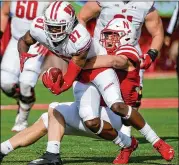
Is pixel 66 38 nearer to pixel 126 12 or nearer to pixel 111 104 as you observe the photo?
pixel 111 104

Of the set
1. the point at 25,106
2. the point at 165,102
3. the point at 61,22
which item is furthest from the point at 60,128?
the point at 165,102

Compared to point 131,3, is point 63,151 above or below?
below

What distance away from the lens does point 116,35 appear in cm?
750

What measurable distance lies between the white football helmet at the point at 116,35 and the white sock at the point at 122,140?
34.4 inches

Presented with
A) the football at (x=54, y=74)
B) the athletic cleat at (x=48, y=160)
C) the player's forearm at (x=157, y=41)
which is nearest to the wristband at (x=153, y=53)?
the player's forearm at (x=157, y=41)

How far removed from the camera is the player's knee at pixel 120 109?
264 inches

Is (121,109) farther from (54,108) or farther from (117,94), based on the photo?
(54,108)

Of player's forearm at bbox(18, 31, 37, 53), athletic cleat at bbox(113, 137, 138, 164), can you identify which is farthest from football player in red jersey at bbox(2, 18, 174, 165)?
player's forearm at bbox(18, 31, 37, 53)

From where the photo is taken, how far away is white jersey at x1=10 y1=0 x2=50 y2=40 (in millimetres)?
10078

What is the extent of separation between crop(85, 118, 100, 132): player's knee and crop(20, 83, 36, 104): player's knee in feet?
11.1

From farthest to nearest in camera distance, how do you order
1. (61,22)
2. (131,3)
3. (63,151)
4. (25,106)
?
(25,106)
(131,3)
(63,151)
(61,22)

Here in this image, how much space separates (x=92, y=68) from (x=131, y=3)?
2211 millimetres

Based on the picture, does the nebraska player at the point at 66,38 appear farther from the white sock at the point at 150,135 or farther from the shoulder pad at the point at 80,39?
the white sock at the point at 150,135

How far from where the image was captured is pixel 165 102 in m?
14.9
